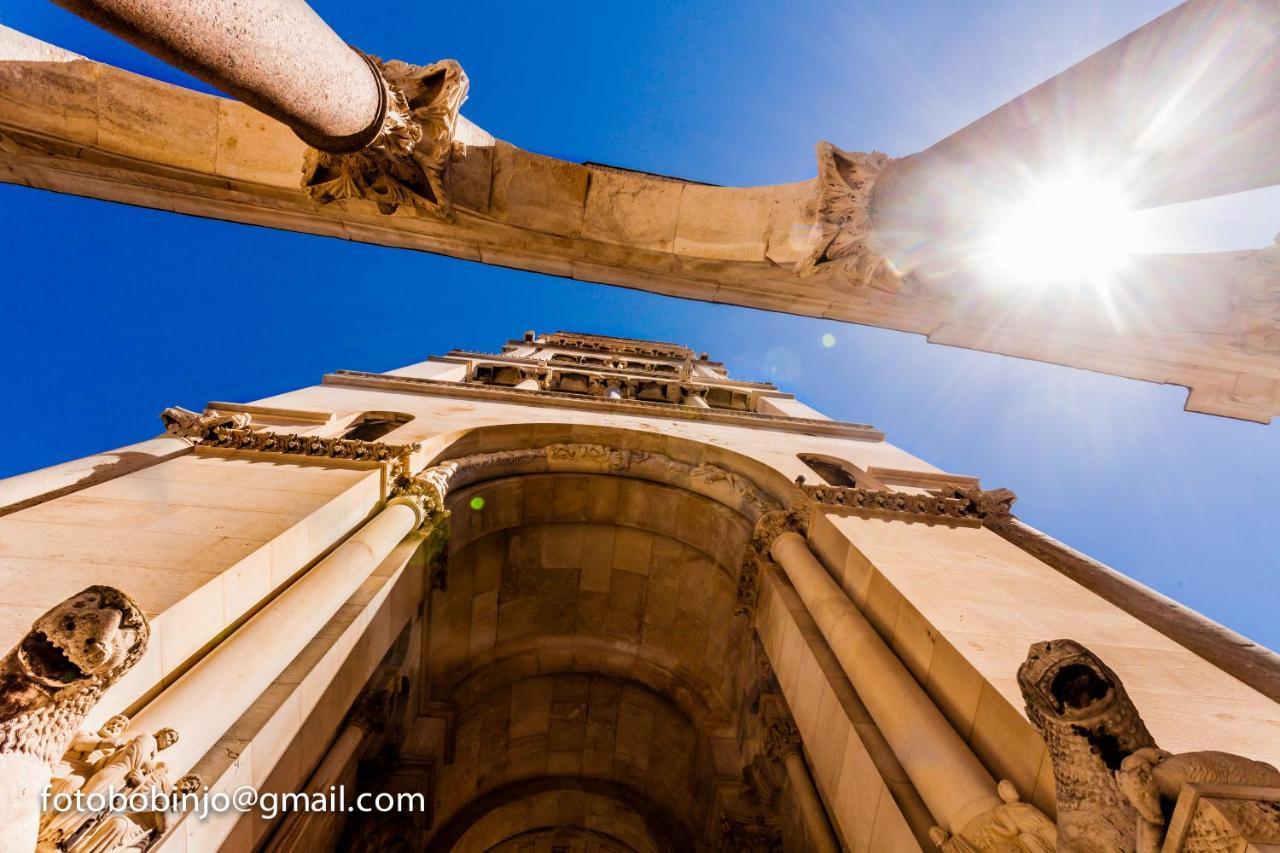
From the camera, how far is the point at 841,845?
6113 millimetres

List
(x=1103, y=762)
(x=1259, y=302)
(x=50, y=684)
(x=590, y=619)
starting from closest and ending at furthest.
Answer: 1. (x=50, y=684)
2. (x=1103, y=762)
3. (x=1259, y=302)
4. (x=590, y=619)

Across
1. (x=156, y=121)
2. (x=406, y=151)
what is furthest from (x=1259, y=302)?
(x=156, y=121)

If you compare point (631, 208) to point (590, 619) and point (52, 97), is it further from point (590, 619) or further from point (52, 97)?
point (590, 619)

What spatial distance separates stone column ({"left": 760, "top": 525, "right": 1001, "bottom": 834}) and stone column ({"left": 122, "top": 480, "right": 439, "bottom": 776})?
195 inches

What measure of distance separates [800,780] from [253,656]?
235 inches

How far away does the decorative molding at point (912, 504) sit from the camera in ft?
25.1

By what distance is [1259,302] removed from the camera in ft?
18.0

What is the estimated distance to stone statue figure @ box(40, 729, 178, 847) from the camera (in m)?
2.93

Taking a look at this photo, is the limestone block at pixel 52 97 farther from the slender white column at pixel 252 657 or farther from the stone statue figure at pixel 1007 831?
the stone statue figure at pixel 1007 831

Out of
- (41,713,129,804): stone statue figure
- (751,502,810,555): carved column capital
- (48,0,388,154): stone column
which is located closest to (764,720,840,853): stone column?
(751,502,810,555): carved column capital

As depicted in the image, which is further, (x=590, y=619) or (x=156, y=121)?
(x=590, y=619)

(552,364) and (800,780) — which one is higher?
(552,364)

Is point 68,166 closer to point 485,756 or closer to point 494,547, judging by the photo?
point 494,547

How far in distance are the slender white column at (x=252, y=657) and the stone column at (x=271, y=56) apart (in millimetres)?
4188
